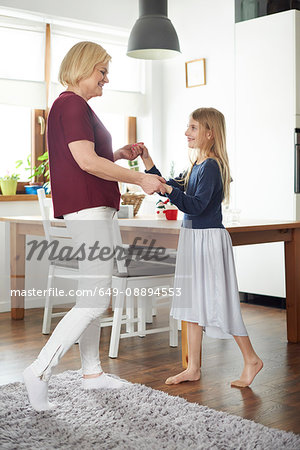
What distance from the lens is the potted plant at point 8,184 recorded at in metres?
4.69

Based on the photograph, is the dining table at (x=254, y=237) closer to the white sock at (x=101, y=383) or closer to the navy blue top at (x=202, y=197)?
the navy blue top at (x=202, y=197)

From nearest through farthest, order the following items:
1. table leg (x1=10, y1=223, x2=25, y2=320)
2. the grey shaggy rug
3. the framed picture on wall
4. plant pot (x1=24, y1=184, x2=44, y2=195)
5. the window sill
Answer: the grey shaggy rug, table leg (x1=10, y1=223, x2=25, y2=320), the window sill, plant pot (x1=24, y1=184, x2=44, y2=195), the framed picture on wall

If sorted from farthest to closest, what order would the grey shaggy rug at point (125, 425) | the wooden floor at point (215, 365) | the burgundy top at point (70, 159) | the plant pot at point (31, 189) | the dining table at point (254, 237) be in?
the plant pot at point (31, 189) < the dining table at point (254, 237) < the wooden floor at point (215, 365) < the burgundy top at point (70, 159) < the grey shaggy rug at point (125, 425)

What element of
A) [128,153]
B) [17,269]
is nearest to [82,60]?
[128,153]

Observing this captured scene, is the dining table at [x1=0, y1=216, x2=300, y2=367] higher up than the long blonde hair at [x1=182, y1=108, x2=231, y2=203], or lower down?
lower down

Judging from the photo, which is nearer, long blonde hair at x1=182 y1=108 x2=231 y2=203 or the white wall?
long blonde hair at x1=182 y1=108 x2=231 y2=203

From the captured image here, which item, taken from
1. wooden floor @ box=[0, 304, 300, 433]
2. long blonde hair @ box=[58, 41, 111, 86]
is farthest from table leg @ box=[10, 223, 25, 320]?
long blonde hair @ box=[58, 41, 111, 86]

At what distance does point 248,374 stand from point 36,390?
0.94 meters

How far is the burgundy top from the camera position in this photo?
231 cm

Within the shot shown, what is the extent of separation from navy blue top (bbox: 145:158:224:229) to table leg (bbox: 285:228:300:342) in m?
0.95

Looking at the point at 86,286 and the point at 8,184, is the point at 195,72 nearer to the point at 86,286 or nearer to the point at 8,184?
the point at 8,184

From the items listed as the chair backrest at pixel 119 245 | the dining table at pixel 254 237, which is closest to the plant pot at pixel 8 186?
the dining table at pixel 254 237

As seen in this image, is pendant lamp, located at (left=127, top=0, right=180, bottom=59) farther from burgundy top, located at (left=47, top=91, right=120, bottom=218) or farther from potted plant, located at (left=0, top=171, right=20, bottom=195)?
burgundy top, located at (left=47, top=91, right=120, bottom=218)

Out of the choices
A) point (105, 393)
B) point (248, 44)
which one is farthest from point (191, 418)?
point (248, 44)
